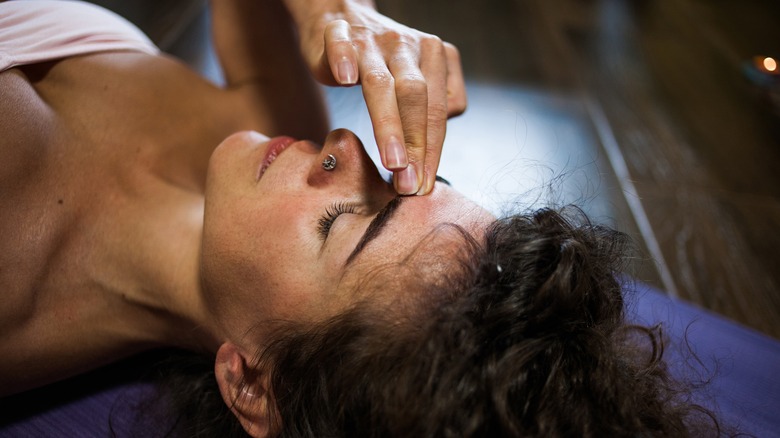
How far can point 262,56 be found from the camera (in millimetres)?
1396

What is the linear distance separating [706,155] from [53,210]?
2.05 metres

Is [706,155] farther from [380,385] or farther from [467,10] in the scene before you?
[380,385]

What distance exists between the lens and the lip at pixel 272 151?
0.96 metres

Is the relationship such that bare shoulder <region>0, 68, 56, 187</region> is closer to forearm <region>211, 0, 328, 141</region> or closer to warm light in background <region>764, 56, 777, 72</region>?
forearm <region>211, 0, 328, 141</region>

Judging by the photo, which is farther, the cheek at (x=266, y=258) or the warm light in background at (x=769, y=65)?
the warm light in background at (x=769, y=65)

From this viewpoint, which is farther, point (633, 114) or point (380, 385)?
point (633, 114)

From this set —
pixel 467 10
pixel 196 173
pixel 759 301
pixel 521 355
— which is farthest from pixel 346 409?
pixel 467 10

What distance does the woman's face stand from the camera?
2.73 feet

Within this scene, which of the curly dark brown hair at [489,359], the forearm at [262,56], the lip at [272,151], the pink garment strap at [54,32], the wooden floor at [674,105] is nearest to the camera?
the curly dark brown hair at [489,359]

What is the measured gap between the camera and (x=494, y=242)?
0.86m

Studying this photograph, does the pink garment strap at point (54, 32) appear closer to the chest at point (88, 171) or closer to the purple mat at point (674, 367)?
the chest at point (88, 171)

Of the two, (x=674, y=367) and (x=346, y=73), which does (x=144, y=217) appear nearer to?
(x=346, y=73)

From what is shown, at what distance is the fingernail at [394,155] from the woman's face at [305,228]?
0.20 ft

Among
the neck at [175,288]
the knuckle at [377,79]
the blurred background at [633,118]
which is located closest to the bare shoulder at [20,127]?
the neck at [175,288]
